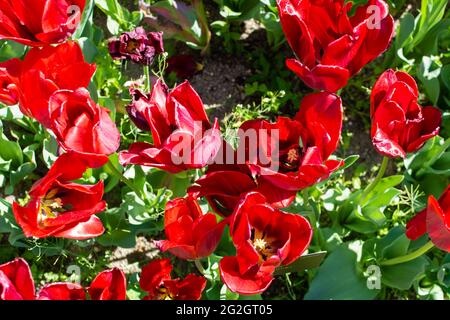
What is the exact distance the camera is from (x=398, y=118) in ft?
4.41

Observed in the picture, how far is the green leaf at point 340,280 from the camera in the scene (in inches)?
69.3

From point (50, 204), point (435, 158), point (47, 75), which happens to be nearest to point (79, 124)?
point (47, 75)

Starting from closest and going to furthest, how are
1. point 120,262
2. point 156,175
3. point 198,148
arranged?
point 198,148, point 156,175, point 120,262

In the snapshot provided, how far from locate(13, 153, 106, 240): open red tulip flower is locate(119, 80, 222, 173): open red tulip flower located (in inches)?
4.1

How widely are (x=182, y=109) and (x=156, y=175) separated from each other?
584 millimetres

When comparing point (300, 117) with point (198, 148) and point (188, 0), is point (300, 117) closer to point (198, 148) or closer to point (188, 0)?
point (198, 148)

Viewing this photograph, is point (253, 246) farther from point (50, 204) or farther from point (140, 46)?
point (140, 46)

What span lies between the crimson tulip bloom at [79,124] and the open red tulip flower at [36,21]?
0.21 metres

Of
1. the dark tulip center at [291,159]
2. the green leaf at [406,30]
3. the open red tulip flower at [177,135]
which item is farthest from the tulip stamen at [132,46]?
the green leaf at [406,30]

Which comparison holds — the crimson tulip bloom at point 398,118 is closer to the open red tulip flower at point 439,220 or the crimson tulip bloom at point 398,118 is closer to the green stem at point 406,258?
the open red tulip flower at point 439,220

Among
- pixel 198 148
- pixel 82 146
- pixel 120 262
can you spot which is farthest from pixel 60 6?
pixel 120 262

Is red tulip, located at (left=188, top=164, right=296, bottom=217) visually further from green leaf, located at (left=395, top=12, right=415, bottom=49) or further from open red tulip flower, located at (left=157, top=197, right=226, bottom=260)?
green leaf, located at (left=395, top=12, right=415, bottom=49)

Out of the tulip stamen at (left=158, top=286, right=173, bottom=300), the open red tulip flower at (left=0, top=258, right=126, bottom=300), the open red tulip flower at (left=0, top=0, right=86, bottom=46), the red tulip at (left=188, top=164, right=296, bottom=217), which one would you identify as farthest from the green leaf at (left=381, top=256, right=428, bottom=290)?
the open red tulip flower at (left=0, top=0, right=86, bottom=46)
